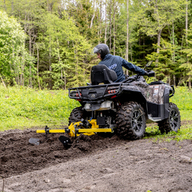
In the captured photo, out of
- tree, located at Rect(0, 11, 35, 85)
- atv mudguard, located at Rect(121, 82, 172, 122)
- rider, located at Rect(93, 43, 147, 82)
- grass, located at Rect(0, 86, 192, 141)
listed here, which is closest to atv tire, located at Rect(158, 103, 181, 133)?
atv mudguard, located at Rect(121, 82, 172, 122)

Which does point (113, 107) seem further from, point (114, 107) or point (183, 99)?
point (183, 99)

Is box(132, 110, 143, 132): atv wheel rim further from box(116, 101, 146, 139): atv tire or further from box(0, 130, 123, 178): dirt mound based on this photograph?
box(0, 130, 123, 178): dirt mound

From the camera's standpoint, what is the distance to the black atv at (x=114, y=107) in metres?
5.19

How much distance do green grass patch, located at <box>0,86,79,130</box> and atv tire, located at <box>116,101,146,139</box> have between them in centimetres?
480

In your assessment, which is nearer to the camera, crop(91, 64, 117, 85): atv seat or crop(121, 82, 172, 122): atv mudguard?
crop(91, 64, 117, 85): atv seat

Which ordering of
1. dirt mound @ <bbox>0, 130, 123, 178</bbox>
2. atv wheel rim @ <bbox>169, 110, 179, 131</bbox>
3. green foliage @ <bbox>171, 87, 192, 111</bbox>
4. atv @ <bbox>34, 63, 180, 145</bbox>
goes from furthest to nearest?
1. green foliage @ <bbox>171, 87, 192, 111</bbox>
2. atv wheel rim @ <bbox>169, 110, 179, 131</bbox>
3. atv @ <bbox>34, 63, 180, 145</bbox>
4. dirt mound @ <bbox>0, 130, 123, 178</bbox>

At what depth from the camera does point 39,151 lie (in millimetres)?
4504

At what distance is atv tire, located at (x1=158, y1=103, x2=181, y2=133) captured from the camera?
21.2ft

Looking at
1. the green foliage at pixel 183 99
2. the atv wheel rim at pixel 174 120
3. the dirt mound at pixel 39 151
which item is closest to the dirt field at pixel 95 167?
the dirt mound at pixel 39 151

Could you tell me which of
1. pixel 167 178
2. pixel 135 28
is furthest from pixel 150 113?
pixel 135 28

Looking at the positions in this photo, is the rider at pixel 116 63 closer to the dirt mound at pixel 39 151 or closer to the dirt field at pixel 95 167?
the dirt mound at pixel 39 151

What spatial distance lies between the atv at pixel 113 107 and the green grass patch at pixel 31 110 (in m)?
4.28

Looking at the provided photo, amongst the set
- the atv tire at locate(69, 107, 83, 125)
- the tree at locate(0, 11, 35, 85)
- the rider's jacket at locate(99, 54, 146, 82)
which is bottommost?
the atv tire at locate(69, 107, 83, 125)

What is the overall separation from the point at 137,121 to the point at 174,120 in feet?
5.78
